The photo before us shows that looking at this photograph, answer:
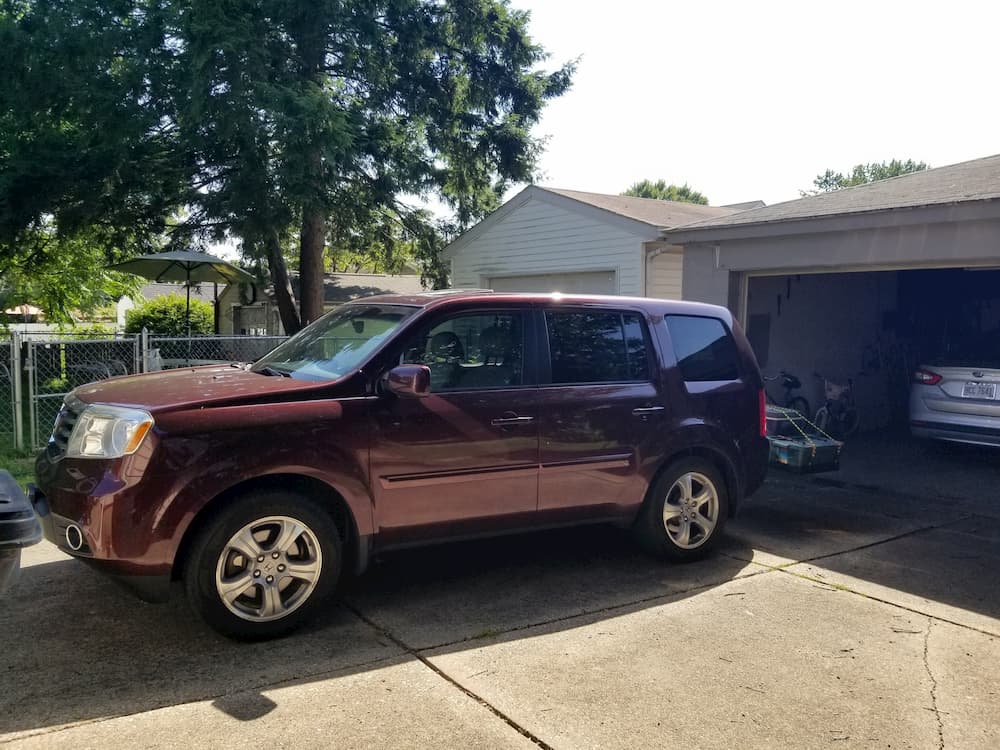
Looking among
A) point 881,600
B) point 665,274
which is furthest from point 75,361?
point 881,600

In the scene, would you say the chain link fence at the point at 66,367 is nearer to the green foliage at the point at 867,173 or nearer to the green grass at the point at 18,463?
the green grass at the point at 18,463

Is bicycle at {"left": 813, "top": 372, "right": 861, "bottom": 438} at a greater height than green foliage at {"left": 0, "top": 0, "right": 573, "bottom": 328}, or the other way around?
green foliage at {"left": 0, "top": 0, "right": 573, "bottom": 328}

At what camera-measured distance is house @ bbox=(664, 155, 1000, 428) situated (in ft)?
26.5

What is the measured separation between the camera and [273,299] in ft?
81.0

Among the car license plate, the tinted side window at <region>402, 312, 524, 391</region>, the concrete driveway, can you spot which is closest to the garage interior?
the car license plate

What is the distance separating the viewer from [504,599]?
4844mm

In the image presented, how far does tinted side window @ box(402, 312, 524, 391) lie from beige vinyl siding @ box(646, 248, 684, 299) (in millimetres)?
6886

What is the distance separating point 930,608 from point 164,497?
4394 mm

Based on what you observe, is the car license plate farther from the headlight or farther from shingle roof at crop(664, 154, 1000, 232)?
the headlight

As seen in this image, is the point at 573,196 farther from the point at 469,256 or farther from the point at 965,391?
the point at 965,391

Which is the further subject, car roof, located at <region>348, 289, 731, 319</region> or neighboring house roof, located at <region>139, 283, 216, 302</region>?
neighboring house roof, located at <region>139, 283, 216, 302</region>

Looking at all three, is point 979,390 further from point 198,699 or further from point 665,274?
point 198,699

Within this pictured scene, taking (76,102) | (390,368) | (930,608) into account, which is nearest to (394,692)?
(390,368)

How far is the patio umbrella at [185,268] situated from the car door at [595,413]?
11481 mm
